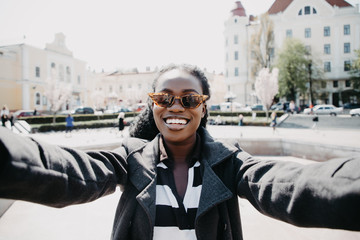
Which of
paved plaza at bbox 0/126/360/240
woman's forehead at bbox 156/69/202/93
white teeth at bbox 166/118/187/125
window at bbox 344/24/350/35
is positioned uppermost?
window at bbox 344/24/350/35

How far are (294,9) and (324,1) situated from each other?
4893 mm

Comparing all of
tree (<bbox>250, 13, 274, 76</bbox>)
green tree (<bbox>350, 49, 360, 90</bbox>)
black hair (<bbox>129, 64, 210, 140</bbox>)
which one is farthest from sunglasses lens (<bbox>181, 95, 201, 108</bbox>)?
green tree (<bbox>350, 49, 360, 90</bbox>)

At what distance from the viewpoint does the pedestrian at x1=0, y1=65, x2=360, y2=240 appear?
0.84m

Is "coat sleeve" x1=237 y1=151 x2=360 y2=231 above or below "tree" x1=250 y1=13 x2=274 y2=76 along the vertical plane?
Answer: below

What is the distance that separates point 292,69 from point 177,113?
39.9m

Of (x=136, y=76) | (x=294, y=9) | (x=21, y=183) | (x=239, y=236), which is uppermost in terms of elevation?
(x=294, y=9)

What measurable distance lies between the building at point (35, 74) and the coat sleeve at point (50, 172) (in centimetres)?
3103

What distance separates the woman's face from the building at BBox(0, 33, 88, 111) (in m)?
30.8

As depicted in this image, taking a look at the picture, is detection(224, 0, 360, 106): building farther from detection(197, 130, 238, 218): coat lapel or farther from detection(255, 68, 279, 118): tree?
detection(197, 130, 238, 218): coat lapel

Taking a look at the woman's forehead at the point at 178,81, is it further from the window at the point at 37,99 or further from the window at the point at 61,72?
the window at the point at 61,72

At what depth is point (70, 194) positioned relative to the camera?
1.06 m

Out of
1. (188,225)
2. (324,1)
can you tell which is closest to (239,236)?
(188,225)

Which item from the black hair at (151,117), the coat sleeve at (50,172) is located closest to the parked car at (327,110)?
the black hair at (151,117)

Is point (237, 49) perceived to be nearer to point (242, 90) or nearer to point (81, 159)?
point (242, 90)
